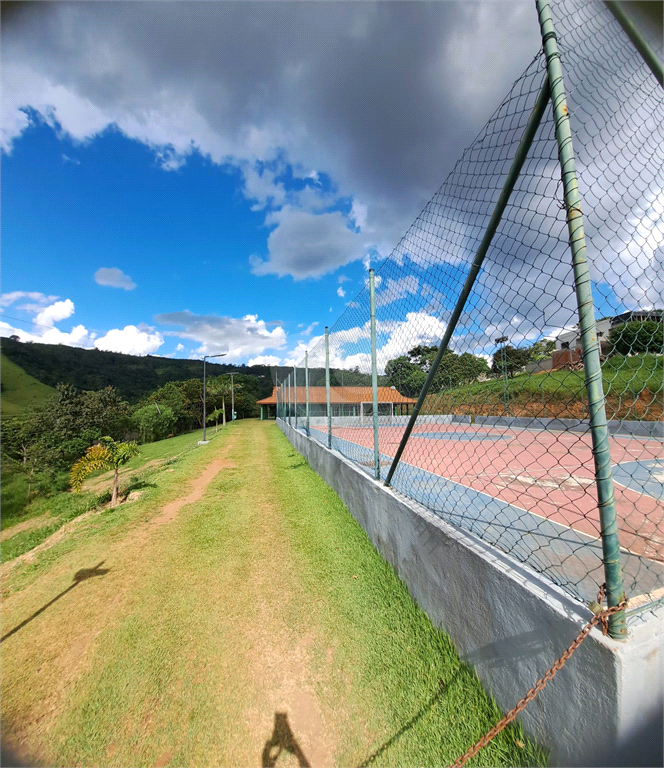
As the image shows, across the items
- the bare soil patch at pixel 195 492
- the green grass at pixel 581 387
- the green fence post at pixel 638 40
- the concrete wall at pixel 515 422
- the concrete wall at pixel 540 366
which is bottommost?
the bare soil patch at pixel 195 492

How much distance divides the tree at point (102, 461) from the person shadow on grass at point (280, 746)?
611 centimetres

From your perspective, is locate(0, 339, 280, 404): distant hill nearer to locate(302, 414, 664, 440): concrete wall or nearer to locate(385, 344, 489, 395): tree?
locate(302, 414, 664, 440): concrete wall

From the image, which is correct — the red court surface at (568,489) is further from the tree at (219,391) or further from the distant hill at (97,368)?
the tree at (219,391)

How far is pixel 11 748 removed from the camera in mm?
1639

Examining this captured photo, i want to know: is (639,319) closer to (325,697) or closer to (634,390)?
(634,390)

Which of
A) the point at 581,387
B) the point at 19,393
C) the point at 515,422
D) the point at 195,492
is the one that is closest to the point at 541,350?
the point at 581,387

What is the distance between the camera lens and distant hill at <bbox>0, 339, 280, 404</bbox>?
3322cm

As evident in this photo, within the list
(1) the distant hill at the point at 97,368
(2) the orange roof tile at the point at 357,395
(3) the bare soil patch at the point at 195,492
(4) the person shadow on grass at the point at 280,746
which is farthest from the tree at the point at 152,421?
(4) the person shadow on grass at the point at 280,746

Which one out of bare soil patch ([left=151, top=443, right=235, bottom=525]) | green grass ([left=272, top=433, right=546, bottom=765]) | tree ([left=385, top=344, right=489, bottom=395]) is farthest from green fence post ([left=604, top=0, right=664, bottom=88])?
bare soil patch ([left=151, top=443, right=235, bottom=525])

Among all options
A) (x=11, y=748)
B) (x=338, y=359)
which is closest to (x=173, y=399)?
(x=338, y=359)

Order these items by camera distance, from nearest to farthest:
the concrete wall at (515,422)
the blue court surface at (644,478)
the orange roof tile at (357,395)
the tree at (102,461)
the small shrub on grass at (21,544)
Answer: the concrete wall at (515,422)
the orange roof tile at (357,395)
the blue court surface at (644,478)
the small shrub on grass at (21,544)
the tree at (102,461)

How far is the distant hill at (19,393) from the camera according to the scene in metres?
20.2

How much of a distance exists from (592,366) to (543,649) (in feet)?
3.38

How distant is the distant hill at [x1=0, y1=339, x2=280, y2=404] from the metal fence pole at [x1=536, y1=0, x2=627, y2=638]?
31.0 metres
